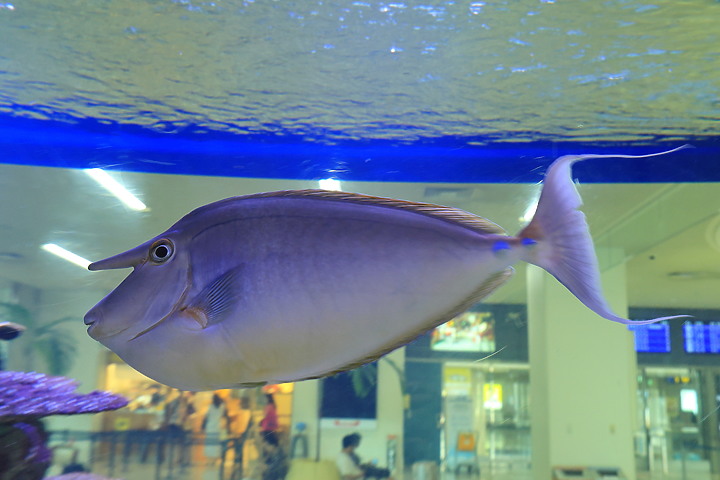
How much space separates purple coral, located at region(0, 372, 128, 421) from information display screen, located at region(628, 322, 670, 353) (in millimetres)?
2215

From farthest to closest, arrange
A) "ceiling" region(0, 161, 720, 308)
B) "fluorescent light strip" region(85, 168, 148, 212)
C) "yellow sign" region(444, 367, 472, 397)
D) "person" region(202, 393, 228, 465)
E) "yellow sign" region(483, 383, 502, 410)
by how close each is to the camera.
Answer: "yellow sign" region(483, 383, 502, 410) < "yellow sign" region(444, 367, 472, 397) < "person" region(202, 393, 228, 465) < "fluorescent light strip" region(85, 168, 148, 212) < "ceiling" region(0, 161, 720, 308)

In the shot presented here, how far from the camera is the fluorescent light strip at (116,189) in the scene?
7.09ft

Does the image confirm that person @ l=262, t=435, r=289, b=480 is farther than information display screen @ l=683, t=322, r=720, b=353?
Yes

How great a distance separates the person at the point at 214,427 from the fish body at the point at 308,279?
93.1 inches

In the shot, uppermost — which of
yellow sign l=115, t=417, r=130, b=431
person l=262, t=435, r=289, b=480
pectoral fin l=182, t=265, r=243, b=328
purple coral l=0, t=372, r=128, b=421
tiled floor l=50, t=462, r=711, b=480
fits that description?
pectoral fin l=182, t=265, r=243, b=328

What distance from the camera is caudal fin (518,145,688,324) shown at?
0.37 metres

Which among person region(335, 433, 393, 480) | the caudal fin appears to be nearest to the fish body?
the caudal fin

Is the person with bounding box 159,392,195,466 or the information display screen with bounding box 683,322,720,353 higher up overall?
the information display screen with bounding box 683,322,720,353

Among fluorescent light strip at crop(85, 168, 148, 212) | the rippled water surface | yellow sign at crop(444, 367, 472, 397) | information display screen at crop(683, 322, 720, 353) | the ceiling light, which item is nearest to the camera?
the rippled water surface

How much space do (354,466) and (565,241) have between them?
7.89 ft

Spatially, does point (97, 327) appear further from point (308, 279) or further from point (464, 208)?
point (464, 208)

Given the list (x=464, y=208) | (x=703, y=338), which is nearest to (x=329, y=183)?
(x=464, y=208)

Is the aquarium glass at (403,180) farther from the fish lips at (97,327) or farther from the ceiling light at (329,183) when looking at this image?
the fish lips at (97,327)

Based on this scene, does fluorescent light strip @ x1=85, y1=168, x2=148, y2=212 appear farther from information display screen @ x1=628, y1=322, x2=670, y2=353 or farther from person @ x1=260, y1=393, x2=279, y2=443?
information display screen @ x1=628, y1=322, x2=670, y2=353
